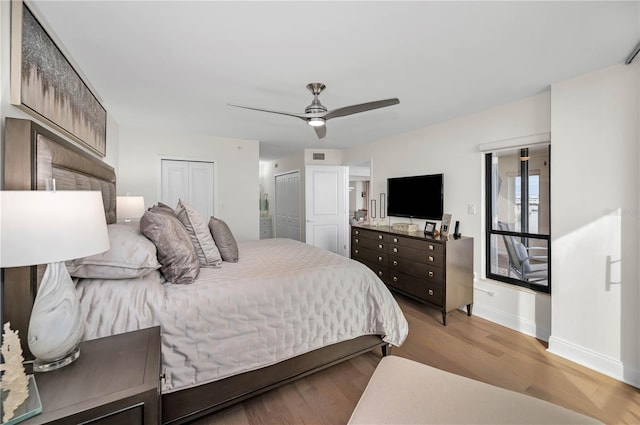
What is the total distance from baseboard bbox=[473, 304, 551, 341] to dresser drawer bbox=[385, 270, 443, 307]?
64 centimetres

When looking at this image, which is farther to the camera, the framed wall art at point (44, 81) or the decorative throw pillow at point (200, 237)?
the decorative throw pillow at point (200, 237)

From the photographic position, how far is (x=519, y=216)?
9.81ft

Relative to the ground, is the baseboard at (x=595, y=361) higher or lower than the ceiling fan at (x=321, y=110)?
lower

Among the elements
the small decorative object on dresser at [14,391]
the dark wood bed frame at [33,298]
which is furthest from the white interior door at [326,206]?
the small decorative object on dresser at [14,391]

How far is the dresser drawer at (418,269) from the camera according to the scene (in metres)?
3.00

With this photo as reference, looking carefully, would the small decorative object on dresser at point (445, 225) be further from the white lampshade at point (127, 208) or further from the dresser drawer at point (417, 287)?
the white lampshade at point (127, 208)

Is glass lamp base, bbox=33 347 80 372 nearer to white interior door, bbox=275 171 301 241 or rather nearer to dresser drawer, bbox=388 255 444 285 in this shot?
dresser drawer, bbox=388 255 444 285

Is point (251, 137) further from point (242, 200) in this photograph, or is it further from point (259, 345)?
point (259, 345)

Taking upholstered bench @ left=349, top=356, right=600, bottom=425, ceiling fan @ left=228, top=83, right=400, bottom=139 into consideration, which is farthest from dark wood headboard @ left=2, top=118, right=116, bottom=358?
upholstered bench @ left=349, top=356, right=600, bottom=425

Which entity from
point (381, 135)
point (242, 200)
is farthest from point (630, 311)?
point (242, 200)

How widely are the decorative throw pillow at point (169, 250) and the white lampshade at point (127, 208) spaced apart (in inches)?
57.8

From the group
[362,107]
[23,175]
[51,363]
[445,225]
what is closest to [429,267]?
[445,225]

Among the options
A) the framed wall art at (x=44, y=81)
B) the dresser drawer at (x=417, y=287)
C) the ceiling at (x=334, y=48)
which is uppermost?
the ceiling at (x=334, y=48)

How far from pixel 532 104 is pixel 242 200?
4.07m
